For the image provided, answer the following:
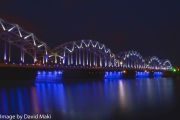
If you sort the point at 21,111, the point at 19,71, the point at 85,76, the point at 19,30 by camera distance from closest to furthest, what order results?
the point at 21,111 → the point at 19,71 → the point at 19,30 → the point at 85,76

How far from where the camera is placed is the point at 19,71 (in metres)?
49.5

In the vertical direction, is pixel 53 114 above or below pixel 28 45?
below

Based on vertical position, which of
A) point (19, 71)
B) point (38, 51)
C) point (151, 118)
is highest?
point (38, 51)

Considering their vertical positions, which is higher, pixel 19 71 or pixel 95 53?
pixel 95 53

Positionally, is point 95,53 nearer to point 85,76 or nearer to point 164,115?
point 85,76

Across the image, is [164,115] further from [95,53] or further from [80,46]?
[95,53]

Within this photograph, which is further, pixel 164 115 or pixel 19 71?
pixel 19 71

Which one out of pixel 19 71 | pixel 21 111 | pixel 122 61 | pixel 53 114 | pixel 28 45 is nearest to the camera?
pixel 53 114

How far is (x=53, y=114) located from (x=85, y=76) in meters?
57.9

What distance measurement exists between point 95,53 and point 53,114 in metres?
69.3

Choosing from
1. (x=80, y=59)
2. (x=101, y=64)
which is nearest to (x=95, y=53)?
(x=101, y=64)

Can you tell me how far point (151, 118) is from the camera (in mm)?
12898

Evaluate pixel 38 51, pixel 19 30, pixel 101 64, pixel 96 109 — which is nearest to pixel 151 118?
pixel 96 109

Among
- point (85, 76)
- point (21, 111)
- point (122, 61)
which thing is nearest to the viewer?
point (21, 111)
